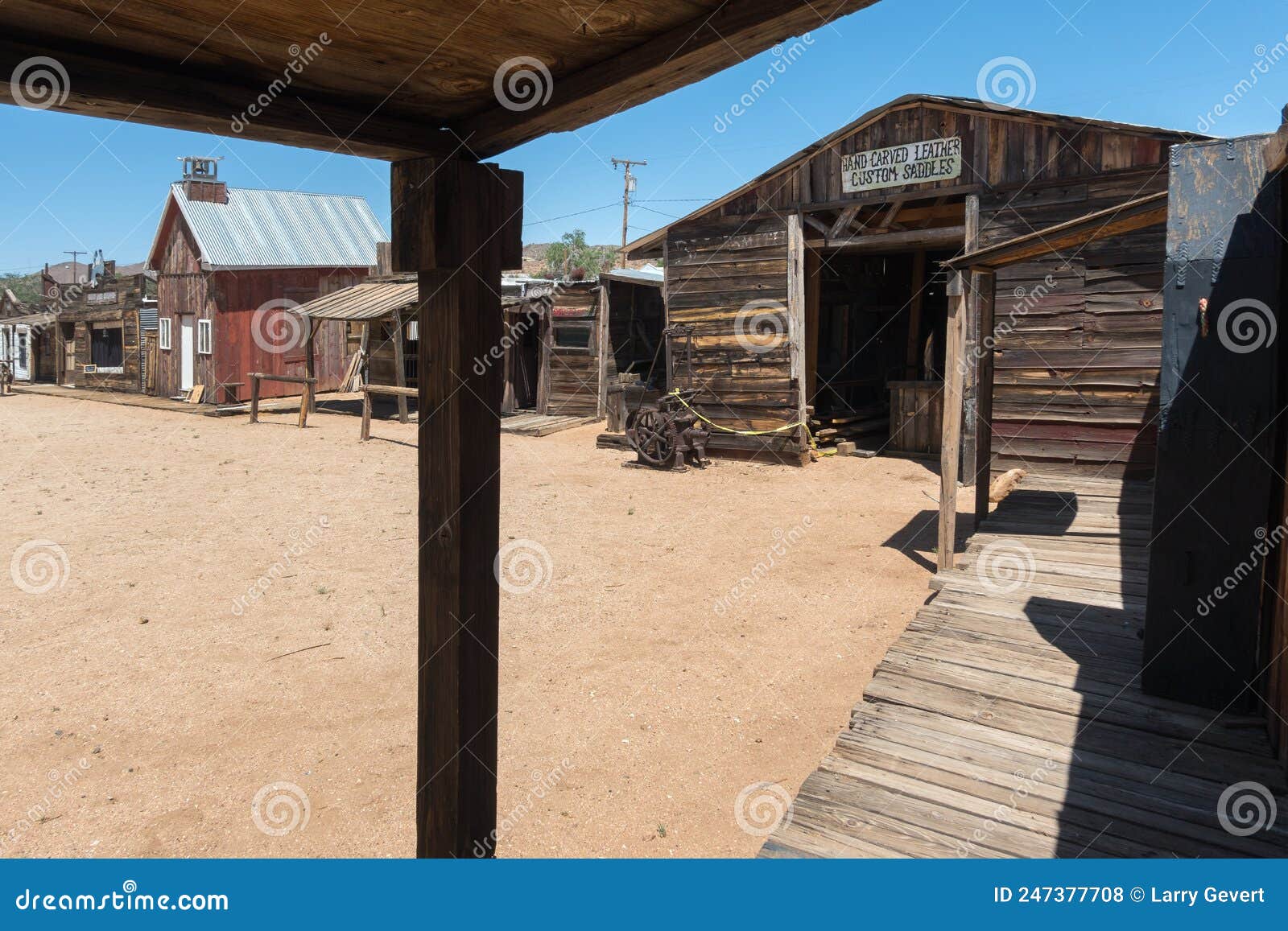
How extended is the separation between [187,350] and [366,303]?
9.36 meters

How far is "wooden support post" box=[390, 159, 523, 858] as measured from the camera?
8.23 feet

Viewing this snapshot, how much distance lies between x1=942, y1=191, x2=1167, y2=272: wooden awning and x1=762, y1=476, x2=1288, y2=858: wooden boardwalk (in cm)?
250

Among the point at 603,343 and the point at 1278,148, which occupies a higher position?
the point at 603,343

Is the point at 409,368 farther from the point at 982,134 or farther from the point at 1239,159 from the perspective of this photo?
the point at 1239,159

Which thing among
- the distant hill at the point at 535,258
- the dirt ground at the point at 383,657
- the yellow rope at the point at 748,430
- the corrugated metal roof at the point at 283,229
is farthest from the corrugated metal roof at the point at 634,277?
the distant hill at the point at 535,258

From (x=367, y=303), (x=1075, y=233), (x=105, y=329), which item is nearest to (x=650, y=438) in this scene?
(x=1075, y=233)

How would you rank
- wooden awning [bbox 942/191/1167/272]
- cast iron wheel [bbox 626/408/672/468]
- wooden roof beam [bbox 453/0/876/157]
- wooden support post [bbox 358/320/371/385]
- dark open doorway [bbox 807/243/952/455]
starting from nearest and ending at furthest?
wooden roof beam [bbox 453/0/876/157]
wooden awning [bbox 942/191/1167/272]
cast iron wheel [bbox 626/408/672/468]
dark open doorway [bbox 807/243/952/455]
wooden support post [bbox 358/320/371/385]

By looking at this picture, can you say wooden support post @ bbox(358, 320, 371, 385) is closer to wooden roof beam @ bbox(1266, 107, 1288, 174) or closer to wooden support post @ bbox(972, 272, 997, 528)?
wooden support post @ bbox(972, 272, 997, 528)

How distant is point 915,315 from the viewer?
18.4 metres

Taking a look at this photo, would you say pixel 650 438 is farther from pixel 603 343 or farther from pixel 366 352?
pixel 366 352

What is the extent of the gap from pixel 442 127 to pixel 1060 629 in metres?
4.54

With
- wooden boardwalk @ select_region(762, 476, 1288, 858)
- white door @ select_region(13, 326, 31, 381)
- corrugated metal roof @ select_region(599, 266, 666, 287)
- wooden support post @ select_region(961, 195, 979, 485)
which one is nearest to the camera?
wooden boardwalk @ select_region(762, 476, 1288, 858)

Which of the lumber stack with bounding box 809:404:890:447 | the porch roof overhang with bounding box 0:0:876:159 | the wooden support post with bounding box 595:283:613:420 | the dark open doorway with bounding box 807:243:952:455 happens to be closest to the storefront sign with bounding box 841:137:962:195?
the dark open doorway with bounding box 807:243:952:455

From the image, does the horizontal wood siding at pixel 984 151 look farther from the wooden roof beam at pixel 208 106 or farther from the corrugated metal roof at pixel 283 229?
the corrugated metal roof at pixel 283 229
